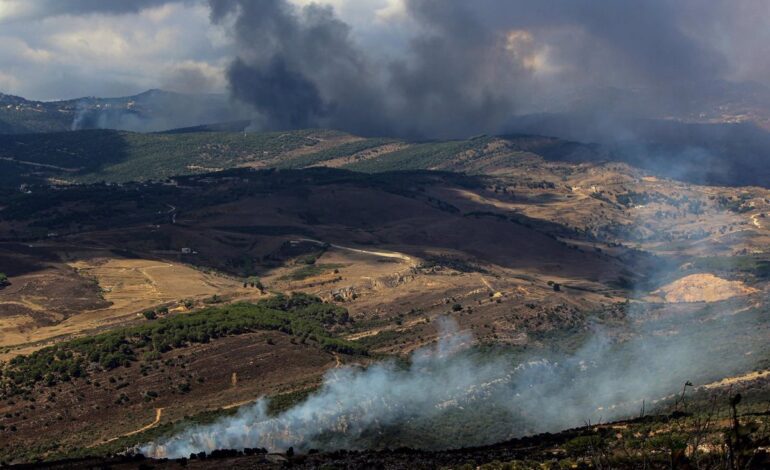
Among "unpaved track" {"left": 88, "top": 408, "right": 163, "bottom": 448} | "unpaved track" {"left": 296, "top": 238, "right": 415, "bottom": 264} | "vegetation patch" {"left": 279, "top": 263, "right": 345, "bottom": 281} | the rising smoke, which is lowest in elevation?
"unpaved track" {"left": 88, "top": 408, "right": 163, "bottom": 448}

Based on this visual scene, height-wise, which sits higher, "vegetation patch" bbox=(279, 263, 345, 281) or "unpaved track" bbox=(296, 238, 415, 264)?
"unpaved track" bbox=(296, 238, 415, 264)

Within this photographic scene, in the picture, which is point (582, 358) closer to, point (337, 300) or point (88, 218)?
point (337, 300)

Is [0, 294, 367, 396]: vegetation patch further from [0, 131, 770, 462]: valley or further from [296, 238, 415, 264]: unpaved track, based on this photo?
[296, 238, 415, 264]: unpaved track

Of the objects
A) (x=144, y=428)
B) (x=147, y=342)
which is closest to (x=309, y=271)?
(x=147, y=342)

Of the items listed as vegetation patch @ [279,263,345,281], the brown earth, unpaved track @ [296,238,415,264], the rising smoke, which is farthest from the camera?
unpaved track @ [296,238,415,264]

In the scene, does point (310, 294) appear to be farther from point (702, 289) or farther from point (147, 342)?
point (702, 289)

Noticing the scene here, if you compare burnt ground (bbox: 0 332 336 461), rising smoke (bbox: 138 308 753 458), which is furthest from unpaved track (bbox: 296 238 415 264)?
burnt ground (bbox: 0 332 336 461)

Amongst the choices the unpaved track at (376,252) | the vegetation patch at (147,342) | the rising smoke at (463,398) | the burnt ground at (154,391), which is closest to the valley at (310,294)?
the burnt ground at (154,391)

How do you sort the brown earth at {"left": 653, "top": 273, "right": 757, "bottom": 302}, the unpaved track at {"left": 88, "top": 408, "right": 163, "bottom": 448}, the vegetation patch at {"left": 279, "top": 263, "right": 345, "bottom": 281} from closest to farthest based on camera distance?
the unpaved track at {"left": 88, "top": 408, "right": 163, "bottom": 448} < the brown earth at {"left": 653, "top": 273, "right": 757, "bottom": 302} < the vegetation patch at {"left": 279, "top": 263, "right": 345, "bottom": 281}

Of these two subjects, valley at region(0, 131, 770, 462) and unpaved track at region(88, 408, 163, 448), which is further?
valley at region(0, 131, 770, 462)

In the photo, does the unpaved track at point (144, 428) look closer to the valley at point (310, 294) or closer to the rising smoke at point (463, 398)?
the valley at point (310, 294)
